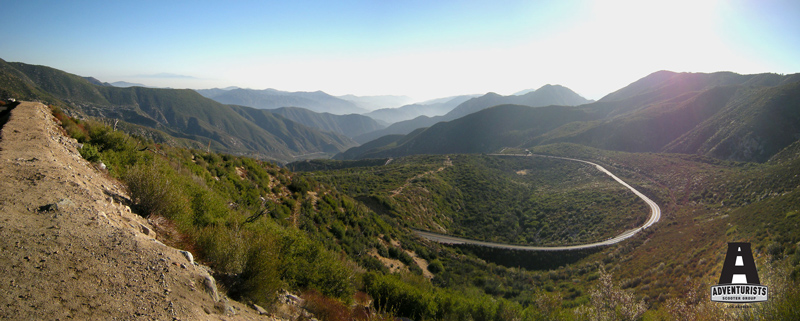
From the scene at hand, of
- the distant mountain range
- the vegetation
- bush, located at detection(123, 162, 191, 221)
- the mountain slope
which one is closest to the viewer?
bush, located at detection(123, 162, 191, 221)

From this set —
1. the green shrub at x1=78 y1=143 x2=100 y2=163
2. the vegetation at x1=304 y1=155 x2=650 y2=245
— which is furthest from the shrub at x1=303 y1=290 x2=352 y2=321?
the vegetation at x1=304 y1=155 x2=650 y2=245

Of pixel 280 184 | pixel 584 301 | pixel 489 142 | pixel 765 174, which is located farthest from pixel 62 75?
pixel 765 174

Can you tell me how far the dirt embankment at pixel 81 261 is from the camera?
2.85 metres

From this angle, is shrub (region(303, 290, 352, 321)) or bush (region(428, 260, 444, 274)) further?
bush (region(428, 260, 444, 274))

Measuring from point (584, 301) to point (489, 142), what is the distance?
12250 cm

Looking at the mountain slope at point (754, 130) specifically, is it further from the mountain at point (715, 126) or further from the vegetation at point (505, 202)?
the vegetation at point (505, 202)

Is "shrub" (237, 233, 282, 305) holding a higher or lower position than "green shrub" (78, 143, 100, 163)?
lower

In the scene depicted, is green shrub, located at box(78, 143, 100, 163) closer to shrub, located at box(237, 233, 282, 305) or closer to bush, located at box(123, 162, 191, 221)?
bush, located at box(123, 162, 191, 221)

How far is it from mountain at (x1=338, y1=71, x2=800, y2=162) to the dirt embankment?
82.9 meters

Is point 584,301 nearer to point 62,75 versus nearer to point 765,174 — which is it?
point 765,174

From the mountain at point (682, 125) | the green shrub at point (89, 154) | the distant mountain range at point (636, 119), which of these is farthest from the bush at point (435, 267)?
the mountain at point (682, 125)

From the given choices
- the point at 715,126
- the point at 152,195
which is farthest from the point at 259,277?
the point at 715,126

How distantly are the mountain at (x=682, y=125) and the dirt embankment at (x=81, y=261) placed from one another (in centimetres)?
8292

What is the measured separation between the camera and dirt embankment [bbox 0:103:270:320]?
285 cm
